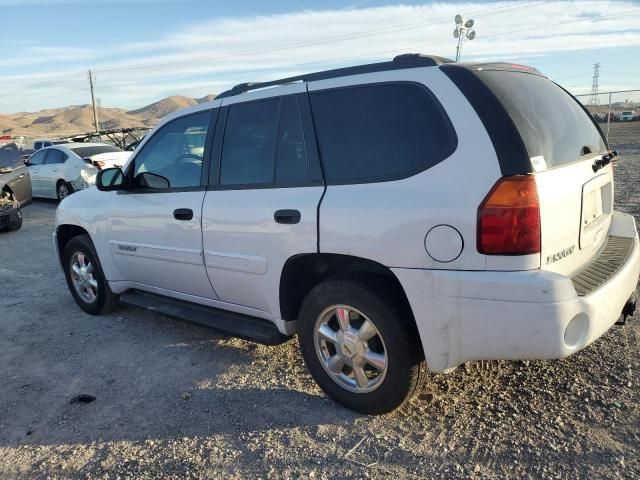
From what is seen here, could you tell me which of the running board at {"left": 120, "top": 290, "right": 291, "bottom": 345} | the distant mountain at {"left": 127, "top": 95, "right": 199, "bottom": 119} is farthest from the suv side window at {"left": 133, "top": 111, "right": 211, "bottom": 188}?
the distant mountain at {"left": 127, "top": 95, "right": 199, "bottom": 119}

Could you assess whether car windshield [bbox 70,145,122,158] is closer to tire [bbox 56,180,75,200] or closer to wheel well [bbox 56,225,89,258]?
tire [bbox 56,180,75,200]

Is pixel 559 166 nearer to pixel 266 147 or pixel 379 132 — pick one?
pixel 379 132

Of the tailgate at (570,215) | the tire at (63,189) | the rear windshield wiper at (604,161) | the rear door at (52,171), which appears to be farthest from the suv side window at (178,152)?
the rear door at (52,171)

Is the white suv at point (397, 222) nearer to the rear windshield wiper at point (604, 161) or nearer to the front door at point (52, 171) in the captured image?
the rear windshield wiper at point (604, 161)

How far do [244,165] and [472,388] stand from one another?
2088 mm

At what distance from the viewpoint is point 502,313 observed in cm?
248

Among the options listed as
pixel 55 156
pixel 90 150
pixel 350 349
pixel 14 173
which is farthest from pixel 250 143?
pixel 55 156

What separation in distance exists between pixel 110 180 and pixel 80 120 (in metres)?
123

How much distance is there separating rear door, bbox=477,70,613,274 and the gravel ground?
0.88 meters

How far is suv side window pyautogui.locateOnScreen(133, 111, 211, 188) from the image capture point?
154 inches

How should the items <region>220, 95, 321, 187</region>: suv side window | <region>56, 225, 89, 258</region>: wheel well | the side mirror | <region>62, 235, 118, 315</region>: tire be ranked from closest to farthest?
<region>220, 95, 321, 187</region>: suv side window < the side mirror < <region>62, 235, 118, 315</region>: tire < <region>56, 225, 89, 258</region>: wheel well

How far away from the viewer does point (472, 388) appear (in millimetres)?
3332

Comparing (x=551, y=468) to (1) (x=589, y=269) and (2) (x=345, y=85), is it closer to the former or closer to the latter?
(1) (x=589, y=269)

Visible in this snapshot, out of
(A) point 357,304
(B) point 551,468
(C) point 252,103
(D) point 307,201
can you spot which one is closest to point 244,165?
(C) point 252,103
